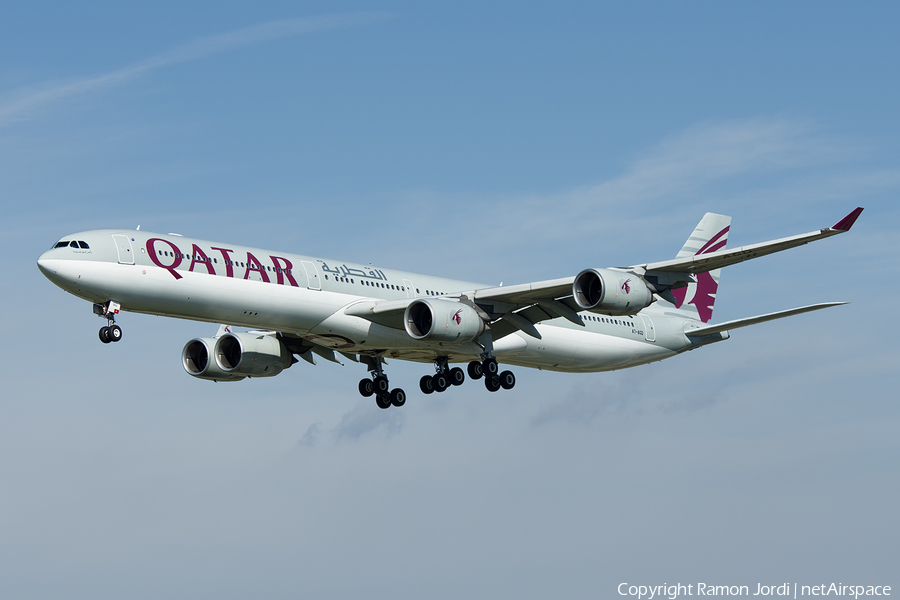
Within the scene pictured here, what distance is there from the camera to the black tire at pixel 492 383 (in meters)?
48.9

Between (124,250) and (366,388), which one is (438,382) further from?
(124,250)

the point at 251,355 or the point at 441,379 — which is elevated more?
the point at 251,355

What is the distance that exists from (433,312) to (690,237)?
786 inches

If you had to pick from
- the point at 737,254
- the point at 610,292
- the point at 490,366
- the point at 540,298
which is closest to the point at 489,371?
the point at 490,366

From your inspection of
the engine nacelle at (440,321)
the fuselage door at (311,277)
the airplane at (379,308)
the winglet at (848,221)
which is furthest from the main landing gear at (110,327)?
the winglet at (848,221)

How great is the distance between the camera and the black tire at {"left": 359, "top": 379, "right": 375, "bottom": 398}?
5178 cm

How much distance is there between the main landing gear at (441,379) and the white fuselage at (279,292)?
0.55 meters

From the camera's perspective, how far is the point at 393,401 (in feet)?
Answer: 169

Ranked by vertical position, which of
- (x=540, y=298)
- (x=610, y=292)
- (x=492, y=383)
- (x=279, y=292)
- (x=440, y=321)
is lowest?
(x=492, y=383)

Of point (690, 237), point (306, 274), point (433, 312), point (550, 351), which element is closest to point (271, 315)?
point (306, 274)

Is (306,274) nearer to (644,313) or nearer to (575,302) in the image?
(575,302)

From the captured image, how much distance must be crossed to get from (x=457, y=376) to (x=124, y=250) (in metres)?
15.3

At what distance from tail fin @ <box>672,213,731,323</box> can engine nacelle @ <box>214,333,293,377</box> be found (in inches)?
779

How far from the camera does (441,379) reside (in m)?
49.5
